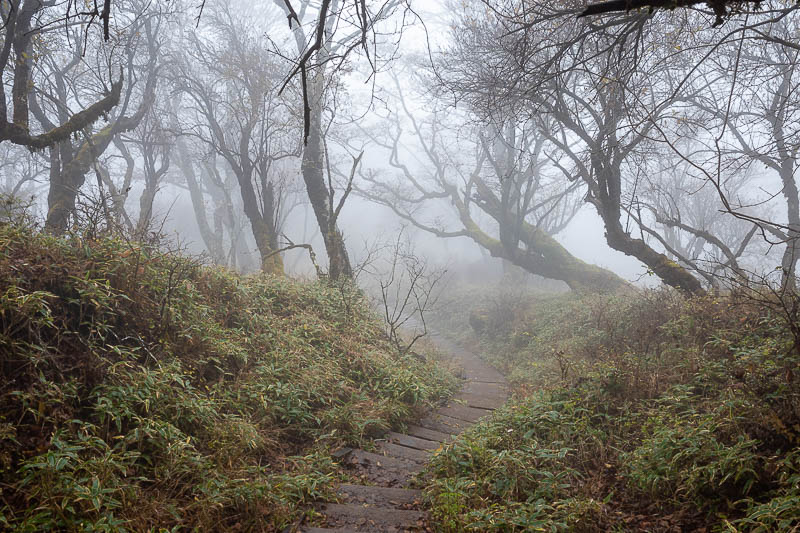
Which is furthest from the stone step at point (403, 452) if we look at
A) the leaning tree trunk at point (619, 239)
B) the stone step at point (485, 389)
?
the leaning tree trunk at point (619, 239)

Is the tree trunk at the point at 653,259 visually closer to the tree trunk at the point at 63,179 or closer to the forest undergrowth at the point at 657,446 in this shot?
the forest undergrowth at the point at 657,446

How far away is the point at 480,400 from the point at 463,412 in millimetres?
894

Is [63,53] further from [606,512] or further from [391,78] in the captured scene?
[606,512]

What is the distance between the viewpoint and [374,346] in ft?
27.0

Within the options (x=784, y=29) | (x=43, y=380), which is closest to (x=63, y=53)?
(x=43, y=380)

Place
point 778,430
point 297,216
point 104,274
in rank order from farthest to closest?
1. point 297,216
2. point 104,274
3. point 778,430

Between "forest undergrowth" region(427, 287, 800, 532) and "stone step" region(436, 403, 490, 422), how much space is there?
59cm

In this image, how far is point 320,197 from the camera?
11.5 m

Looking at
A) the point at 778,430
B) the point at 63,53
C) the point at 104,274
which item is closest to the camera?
the point at 778,430

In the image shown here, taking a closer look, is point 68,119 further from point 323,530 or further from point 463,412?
point 323,530

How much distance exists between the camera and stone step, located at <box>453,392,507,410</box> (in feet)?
24.5

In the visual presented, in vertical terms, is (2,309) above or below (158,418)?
above

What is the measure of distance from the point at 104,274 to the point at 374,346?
4.45m

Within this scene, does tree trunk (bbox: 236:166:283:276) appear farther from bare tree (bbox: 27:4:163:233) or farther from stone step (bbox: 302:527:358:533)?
stone step (bbox: 302:527:358:533)
